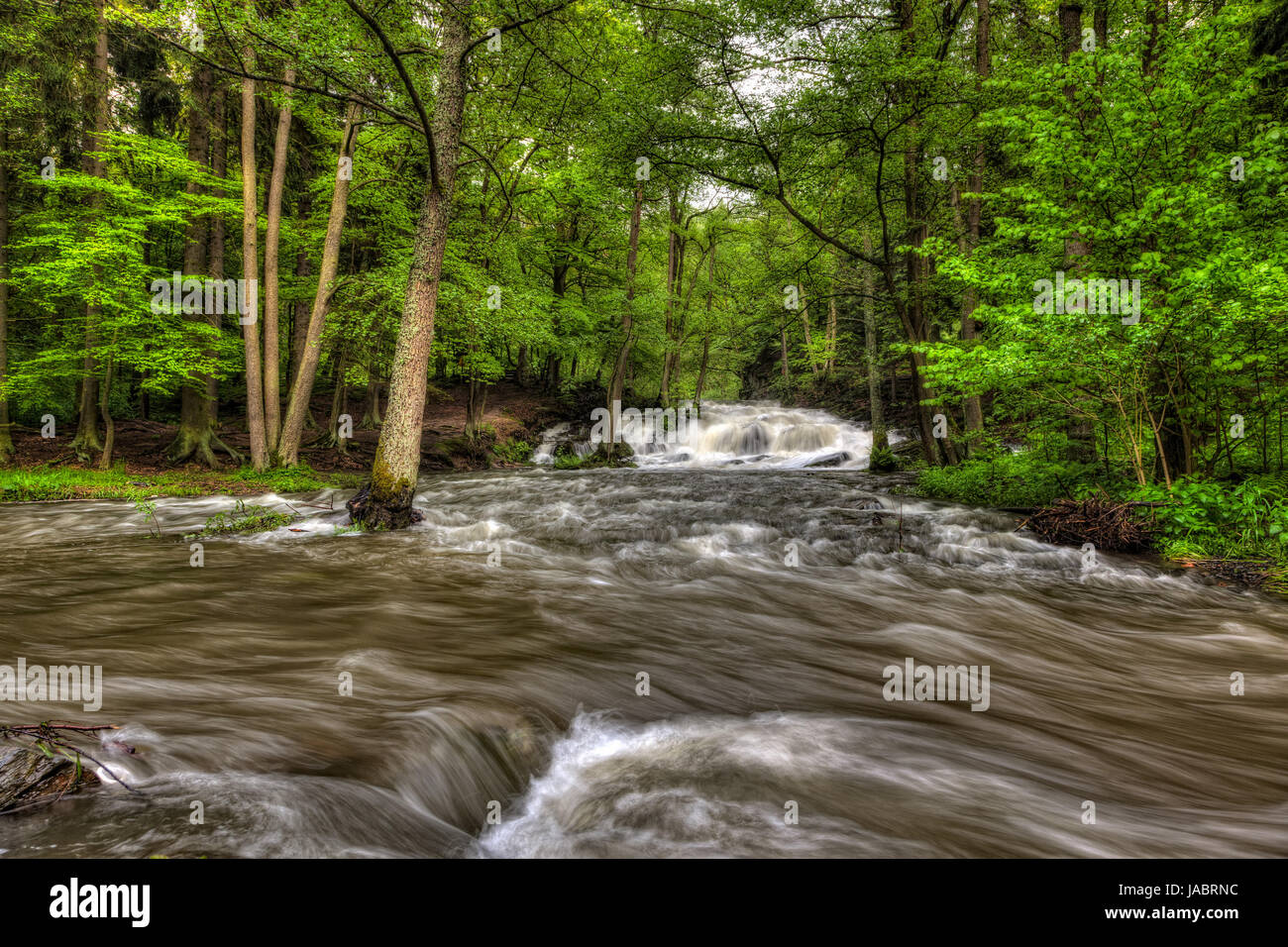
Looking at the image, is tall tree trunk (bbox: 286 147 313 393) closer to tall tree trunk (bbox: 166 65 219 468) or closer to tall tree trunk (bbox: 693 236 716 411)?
tall tree trunk (bbox: 166 65 219 468)

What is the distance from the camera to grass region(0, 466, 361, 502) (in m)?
10.7

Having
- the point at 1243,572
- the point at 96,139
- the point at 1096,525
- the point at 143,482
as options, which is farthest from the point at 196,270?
the point at 1243,572

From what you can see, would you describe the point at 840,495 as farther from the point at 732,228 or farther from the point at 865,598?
the point at 732,228

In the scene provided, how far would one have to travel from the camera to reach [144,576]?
5.98 metres

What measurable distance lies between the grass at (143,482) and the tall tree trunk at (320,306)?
0.86 metres

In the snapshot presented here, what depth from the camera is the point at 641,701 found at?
12.6 ft

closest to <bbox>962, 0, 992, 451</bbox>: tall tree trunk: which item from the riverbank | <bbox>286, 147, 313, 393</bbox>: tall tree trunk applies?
the riverbank

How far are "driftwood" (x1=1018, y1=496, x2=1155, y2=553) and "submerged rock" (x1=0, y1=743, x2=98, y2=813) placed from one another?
10123 millimetres

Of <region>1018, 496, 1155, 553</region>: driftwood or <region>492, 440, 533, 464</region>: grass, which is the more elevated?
<region>492, 440, 533, 464</region>: grass

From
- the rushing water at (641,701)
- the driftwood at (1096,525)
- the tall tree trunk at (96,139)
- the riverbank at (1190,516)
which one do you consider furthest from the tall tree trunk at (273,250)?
the riverbank at (1190,516)
